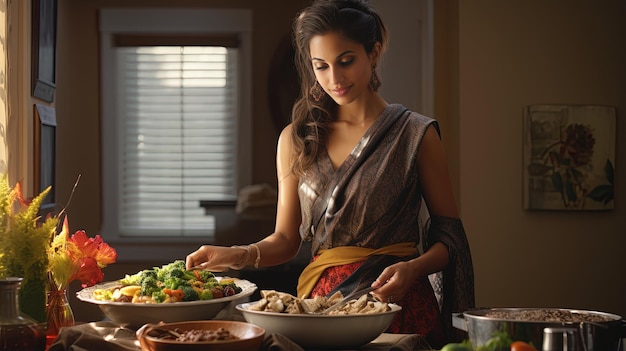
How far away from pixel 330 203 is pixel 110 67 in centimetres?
512

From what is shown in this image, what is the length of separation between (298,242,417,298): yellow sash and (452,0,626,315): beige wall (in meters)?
2.24

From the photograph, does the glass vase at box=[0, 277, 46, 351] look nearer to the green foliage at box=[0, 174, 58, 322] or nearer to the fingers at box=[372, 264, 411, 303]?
the green foliage at box=[0, 174, 58, 322]

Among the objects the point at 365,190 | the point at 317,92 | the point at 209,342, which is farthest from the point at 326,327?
the point at 317,92

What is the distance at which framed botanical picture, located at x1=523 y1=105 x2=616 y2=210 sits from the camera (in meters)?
4.21

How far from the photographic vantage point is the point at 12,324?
4.55ft

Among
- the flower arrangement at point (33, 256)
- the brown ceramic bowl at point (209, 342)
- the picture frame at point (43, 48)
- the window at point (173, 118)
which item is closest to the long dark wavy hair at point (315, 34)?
the flower arrangement at point (33, 256)

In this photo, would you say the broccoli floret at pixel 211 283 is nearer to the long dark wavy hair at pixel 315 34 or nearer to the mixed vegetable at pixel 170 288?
the mixed vegetable at pixel 170 288

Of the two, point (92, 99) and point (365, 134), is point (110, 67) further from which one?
point (365, 134)

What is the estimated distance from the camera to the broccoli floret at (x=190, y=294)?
5.46 feet

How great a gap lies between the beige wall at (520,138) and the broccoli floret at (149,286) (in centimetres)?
276

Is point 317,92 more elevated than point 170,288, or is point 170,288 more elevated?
point 317,92

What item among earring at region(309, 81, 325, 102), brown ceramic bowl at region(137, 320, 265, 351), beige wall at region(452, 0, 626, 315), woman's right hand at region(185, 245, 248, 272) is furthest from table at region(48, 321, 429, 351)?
beige wall at region(452, 0, 626, 315)

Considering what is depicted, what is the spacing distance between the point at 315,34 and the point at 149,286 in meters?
0.77

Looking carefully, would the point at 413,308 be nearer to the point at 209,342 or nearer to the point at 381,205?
the point at 381,205
